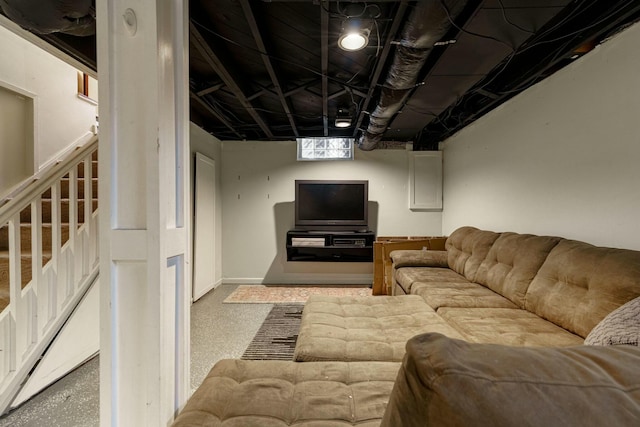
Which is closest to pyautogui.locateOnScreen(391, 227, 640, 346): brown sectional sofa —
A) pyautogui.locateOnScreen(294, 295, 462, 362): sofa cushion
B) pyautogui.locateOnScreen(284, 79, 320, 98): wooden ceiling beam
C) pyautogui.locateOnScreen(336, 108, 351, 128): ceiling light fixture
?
pyautogui.locateOnScreen(294, 295, 462, 362): sofa cushion

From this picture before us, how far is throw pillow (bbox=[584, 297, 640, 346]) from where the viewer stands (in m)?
0.94

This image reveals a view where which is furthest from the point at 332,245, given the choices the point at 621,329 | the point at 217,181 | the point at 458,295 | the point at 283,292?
the point at 621,329

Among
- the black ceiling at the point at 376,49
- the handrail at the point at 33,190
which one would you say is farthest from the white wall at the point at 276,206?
the handrail at the point at 33,190

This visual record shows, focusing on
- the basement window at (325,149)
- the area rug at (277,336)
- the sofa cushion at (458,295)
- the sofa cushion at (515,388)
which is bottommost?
the area rug at (277,336)

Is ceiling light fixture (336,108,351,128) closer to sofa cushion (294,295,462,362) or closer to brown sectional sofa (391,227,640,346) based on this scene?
brown sectional sofa (391,227,640,346)

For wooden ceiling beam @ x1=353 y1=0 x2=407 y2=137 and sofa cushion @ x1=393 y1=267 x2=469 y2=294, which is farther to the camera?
sofa cushion @ x1=393 y1=267 x2=469 y2=294

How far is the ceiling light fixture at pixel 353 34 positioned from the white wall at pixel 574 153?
1518 millimetres

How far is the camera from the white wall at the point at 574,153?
168 centimetres

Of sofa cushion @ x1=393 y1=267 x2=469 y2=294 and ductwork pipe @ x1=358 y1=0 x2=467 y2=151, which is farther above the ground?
ductwork pipe @ x1=358 y1=0 x2=467 y2=151

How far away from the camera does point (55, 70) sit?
297 centimetres

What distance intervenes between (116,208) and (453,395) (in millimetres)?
1094

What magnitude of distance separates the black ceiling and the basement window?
2.90ft

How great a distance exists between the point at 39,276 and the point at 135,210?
147cm

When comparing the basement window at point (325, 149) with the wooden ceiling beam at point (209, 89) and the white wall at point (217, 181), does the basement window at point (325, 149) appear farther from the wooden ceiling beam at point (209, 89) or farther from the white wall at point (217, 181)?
the wooden ceiling beam at point (209, 89)
